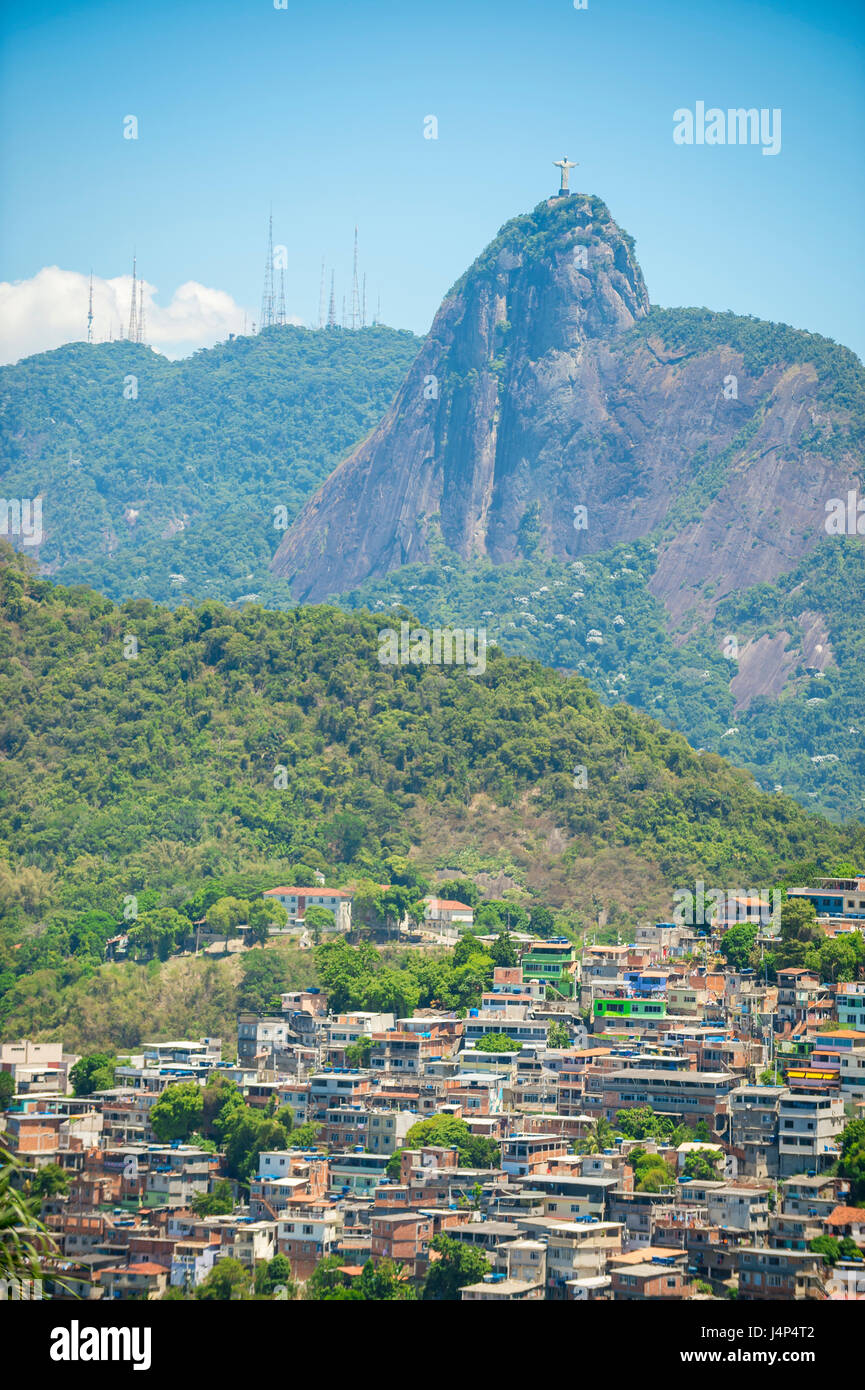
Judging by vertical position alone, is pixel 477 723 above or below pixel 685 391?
below

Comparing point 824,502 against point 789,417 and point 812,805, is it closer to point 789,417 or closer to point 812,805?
point 789,417

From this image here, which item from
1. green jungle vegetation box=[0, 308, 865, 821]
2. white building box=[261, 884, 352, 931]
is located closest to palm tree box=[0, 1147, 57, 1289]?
white building box=[261, 884, 352, 931]

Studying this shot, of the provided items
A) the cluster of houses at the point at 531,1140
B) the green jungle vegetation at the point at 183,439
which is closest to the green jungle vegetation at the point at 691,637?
the green jungle vegetation at the point at 183,439

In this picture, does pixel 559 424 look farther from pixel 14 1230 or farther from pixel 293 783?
pixel 14 1230

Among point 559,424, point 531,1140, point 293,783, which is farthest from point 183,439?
point 531,1140

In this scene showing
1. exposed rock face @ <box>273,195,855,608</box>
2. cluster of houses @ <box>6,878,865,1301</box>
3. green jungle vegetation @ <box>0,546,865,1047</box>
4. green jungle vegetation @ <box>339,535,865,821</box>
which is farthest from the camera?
exposed rock face @ <box>273,195,855,608</box>

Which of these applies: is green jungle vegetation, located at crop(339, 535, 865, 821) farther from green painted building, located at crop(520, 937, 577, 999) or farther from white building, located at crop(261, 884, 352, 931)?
green painted building, located at crop(520, 937, 577, 999)
